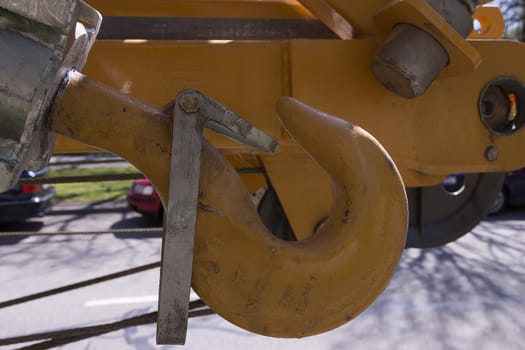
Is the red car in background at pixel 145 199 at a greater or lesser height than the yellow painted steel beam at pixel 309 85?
lesser

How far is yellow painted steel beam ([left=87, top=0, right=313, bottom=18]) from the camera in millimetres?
1779

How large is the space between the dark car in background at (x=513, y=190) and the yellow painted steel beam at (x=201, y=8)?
8333mm

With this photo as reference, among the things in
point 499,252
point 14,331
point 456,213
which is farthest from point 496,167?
point 499,252

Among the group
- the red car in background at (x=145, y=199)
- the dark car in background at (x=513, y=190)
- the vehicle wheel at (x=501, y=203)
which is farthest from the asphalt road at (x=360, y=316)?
the red car in background at (x=145, y=199)

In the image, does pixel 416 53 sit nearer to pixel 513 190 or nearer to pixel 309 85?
pixel 309 85

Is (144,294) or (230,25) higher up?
(230,25)

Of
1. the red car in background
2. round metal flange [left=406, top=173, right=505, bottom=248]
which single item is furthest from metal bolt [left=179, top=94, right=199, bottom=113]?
the red car in background

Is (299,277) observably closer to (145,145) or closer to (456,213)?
(145,145)

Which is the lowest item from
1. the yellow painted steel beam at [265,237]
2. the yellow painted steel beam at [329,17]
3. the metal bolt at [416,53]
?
the yellow painted steel beam at [265,237]

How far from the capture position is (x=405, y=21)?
1454mm

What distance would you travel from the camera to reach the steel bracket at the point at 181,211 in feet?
3.12

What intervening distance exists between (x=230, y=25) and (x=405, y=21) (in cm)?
63

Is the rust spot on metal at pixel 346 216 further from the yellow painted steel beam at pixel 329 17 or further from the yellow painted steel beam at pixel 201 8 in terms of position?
the yellow painted steel beam at pixel 201 8

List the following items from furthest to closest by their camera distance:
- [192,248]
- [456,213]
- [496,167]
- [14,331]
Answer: [14,331] → [456,213] → [496,167] → [192,248]
